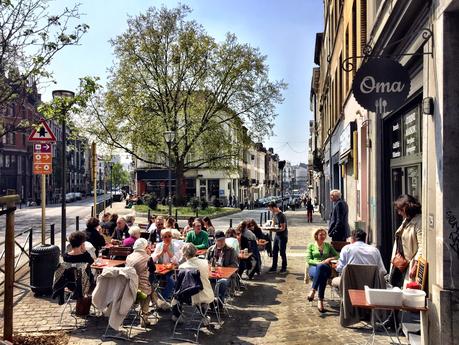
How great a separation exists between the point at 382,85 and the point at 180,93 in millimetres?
29703

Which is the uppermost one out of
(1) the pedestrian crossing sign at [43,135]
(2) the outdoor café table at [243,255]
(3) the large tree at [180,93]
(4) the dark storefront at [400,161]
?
(3) the large tree at [180,93]

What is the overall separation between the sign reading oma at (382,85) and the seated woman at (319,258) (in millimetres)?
2976

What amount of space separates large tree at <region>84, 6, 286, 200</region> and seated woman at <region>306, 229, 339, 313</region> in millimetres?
25374

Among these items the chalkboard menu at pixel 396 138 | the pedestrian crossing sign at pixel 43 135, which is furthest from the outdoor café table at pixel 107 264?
the chalkboard menu at pixel 396 138

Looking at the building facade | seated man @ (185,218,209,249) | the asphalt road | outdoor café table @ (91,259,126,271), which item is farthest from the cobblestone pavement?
the asphalt road

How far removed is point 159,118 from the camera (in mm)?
33312

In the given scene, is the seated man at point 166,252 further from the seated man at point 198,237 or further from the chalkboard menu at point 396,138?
the chalkboard menu at point 396,138

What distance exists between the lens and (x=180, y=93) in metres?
34.9

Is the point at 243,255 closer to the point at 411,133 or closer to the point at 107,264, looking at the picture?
the point at 107,264

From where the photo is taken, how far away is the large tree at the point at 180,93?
1307 inches

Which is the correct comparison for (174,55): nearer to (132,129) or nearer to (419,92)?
(132,129)

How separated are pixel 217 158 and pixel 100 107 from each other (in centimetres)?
975

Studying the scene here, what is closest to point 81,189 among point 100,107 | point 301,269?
point 100,107

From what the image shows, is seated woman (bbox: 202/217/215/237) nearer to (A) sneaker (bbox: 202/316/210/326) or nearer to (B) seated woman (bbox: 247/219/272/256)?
(B) seated woman (bbox: 247/219/272/256)
